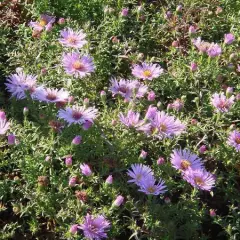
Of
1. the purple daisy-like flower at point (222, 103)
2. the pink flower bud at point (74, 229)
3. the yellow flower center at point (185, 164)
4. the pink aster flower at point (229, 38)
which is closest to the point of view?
the pink flower bud at point (74, 229)

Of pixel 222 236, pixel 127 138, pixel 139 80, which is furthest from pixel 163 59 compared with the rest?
pixel 222 236

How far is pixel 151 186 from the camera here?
2.04 metres

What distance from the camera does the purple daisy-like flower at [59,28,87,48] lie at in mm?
2646

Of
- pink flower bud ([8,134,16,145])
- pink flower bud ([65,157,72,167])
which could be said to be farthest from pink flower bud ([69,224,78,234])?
pink flower bud ([8,134,16,145])

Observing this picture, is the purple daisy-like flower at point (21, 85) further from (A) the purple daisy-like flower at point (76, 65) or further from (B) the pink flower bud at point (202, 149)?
(B) the pink flower bud at point (202, 149)

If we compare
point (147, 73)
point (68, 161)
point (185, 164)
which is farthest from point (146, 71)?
point (68, 161)

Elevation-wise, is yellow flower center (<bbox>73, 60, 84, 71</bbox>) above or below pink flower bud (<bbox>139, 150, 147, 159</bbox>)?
above

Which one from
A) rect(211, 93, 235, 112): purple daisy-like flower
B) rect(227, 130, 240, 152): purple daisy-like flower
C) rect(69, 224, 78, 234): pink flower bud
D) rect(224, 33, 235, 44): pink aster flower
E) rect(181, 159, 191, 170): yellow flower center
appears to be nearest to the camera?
rect(69, 224, 78, 234): pink flower bud

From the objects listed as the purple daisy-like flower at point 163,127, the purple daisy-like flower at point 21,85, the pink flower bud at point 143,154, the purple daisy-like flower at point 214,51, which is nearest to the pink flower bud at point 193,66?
the purple daisy-like flower at point 214,51

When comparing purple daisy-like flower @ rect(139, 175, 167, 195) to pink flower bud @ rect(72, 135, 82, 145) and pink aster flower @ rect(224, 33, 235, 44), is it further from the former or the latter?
pink aster flower @ rect(224, 33, 235, 44)

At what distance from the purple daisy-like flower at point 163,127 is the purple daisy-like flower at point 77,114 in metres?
0.26

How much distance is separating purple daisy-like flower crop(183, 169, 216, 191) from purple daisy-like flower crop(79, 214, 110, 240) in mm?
387

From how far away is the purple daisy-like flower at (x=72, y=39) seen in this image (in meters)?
2.65

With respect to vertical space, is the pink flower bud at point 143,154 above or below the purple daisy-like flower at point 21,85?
below
